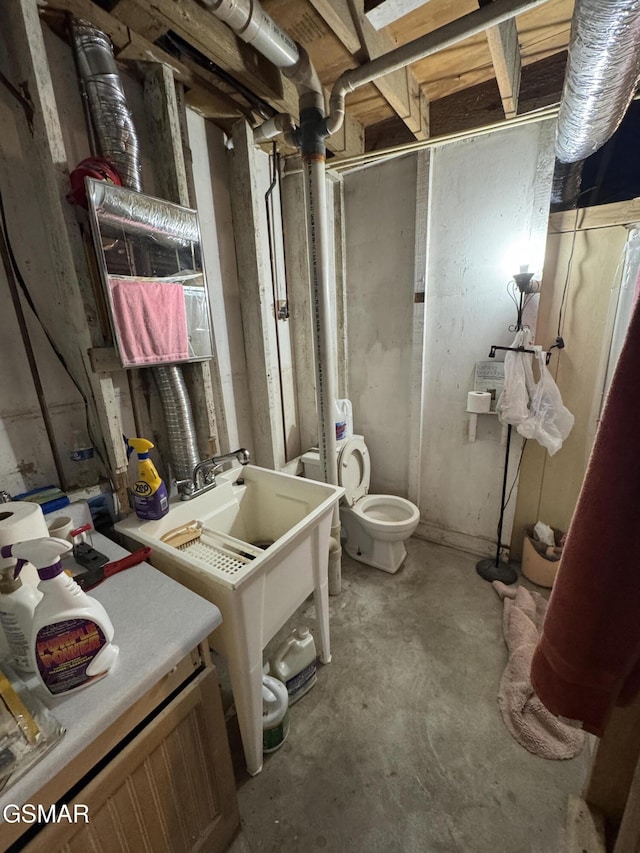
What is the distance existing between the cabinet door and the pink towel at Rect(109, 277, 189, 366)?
955 millimetres

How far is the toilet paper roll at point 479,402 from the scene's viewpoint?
→ 1885mm

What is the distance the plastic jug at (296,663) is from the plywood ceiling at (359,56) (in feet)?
6.80

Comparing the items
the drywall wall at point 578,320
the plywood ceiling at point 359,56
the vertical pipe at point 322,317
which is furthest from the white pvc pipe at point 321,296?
the drywall wall at point 578,320

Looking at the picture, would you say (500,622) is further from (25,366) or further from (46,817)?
(25,366)

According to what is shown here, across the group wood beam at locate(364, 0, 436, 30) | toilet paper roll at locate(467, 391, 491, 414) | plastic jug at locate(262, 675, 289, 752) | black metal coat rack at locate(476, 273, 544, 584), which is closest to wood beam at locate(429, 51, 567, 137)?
wood beam at locate(364, 0, 436, 30)

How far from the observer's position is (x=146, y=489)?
1.12m

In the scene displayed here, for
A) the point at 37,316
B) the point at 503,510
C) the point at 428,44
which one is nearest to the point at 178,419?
the point at 37,316

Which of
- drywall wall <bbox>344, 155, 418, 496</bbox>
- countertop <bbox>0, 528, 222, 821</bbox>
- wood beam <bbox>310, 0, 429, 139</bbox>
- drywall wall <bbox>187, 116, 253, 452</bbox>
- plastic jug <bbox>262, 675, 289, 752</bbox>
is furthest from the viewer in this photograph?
drywall wall <bbox>344, 155, 418, 496</bbox>

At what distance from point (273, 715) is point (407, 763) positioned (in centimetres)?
48

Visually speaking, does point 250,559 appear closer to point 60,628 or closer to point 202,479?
point 202,479

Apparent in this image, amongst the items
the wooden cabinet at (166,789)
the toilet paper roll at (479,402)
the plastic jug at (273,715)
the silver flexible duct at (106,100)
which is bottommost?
the plastic jug at (273,715)

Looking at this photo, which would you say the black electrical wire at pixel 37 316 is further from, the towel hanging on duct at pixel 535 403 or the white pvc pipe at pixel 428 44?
the towel hanging on duct at pixel 535 403

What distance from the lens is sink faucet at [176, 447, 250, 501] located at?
4.28 feet

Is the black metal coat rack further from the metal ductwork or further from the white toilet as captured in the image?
the metal ductwork
